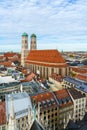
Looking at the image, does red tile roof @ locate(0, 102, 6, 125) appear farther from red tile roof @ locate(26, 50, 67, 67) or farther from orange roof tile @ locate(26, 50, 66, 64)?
orange roof tile @ locate(26, 50, 66, 64)

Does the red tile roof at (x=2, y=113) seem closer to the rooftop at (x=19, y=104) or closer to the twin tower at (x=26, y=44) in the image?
the rooftop at (x=19, y=104)

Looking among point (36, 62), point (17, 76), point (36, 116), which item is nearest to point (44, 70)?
point (36, 62)

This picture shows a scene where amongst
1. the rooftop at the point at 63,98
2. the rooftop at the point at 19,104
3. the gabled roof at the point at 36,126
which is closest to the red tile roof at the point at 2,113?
the rooftop at the point at 19,104

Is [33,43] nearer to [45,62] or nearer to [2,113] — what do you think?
[45,62]

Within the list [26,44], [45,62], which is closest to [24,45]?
[26,44]

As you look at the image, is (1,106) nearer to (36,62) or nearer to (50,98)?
(50,98)

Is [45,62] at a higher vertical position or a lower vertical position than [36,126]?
lower

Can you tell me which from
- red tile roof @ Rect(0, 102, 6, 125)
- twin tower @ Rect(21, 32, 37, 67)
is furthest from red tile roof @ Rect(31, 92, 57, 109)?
twin tower @ Rect(21, 32, 37, 67)
